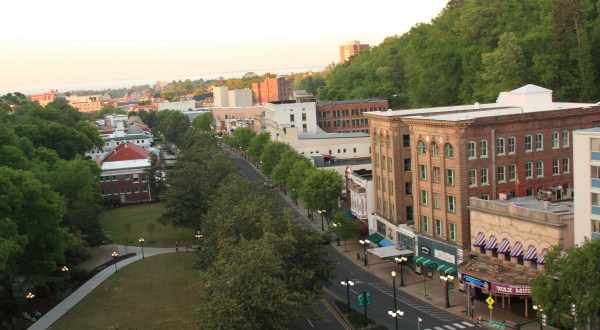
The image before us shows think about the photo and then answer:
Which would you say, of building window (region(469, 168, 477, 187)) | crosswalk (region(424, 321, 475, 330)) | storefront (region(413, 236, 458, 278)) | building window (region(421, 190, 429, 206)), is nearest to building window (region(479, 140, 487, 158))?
building window (region(469, 168, 477, 187))

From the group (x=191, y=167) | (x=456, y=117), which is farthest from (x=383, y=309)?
(x=191, y=167)

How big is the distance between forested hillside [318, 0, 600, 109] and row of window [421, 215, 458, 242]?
40290mm

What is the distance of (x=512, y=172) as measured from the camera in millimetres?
60500

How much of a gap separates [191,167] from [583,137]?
52910 millimetres

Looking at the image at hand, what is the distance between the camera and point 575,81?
92.8 metres

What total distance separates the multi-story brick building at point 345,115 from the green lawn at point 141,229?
46361 millimetres

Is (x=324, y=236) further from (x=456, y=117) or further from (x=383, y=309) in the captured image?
(x=456, y=117)

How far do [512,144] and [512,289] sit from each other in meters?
15.7

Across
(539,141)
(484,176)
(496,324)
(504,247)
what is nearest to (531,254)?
(504,247)

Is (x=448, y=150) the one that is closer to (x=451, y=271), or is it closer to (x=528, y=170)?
(x=528, y=170)

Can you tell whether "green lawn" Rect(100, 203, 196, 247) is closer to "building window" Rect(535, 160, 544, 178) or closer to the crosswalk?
the crosswalk

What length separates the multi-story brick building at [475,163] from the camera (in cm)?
5834

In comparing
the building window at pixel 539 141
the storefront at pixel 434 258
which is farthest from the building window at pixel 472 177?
the building window at pixel 539 141

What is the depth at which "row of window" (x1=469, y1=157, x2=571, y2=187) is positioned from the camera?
58844mm
